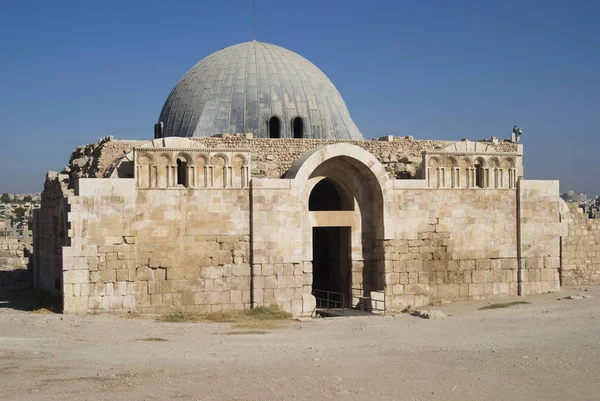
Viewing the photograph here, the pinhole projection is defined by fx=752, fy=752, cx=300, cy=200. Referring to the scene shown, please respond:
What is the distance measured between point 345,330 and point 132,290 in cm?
499

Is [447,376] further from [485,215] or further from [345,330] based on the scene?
[485,215]

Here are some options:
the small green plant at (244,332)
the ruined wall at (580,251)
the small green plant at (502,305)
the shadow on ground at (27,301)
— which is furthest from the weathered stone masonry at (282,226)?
the small green plant at (244,332)

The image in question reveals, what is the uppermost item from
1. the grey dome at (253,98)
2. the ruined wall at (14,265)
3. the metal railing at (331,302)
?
the grey dome at (253,98)

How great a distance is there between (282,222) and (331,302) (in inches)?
152

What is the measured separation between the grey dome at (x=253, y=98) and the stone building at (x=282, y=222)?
0.37ft

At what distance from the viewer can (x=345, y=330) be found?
15.4 metres

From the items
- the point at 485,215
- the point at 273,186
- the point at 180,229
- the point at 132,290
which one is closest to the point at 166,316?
the point at 132,290

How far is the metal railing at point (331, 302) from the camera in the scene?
62.4 feet

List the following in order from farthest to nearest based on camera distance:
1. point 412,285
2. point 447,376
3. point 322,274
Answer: point 322,274, point 412,285, point 447,376

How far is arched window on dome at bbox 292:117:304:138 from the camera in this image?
78.3 feet

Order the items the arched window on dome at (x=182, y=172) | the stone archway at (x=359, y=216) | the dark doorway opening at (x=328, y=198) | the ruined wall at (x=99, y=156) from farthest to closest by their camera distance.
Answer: the dark doorway opening at (x=328, y=198) < the stone archway at (x=359, y=216) < the ruined wall at (x=99, y=156) < the arched window on dome at (x=182, y=172)

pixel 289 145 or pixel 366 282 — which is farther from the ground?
pixel 289 145

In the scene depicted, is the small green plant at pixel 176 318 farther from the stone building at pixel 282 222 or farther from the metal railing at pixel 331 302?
the metal railing at pixel 331 302

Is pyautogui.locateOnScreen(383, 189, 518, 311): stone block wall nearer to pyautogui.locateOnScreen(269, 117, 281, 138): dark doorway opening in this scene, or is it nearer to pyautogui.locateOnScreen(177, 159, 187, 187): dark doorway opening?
pyautogui.locateOnScreen(177, 159, 187, 187): dark doorway opening
